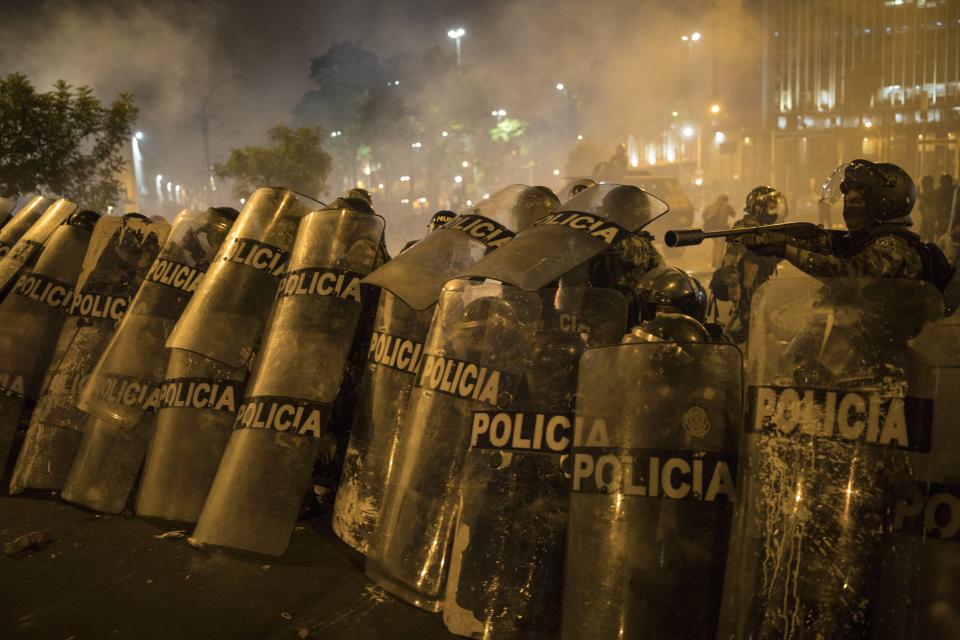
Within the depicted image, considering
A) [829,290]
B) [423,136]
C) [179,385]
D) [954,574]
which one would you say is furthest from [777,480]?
[423,136]

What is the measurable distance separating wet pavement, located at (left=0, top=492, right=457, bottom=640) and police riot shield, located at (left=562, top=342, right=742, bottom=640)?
0.87m

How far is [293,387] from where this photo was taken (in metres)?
3.81

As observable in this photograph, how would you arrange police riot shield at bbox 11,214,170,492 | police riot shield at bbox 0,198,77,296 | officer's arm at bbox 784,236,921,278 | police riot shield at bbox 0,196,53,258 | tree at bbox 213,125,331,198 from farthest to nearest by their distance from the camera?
tree at bbox 213,125,331,198
police riot shield at bbox 0,196,53,258
police riot shield at bbox 0,198,77,296
police riot shield at bbox 11,214,170,492
officer's arm at bbox 784,236,921,278

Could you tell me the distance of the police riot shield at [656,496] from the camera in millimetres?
2299

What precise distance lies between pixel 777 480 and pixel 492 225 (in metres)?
2.16

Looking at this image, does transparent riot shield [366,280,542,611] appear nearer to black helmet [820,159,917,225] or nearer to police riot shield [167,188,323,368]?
police riot shield [167,188,323,368]

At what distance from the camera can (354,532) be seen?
12.1 feet

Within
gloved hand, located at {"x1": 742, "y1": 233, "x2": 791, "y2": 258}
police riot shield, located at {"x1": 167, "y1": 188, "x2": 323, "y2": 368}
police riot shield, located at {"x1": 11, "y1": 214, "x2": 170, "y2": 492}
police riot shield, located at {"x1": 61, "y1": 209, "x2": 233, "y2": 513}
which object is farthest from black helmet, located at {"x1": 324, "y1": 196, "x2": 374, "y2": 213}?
gloved hand, located at {"x1": 742, "y1": 233, "x2": 791, "y2": 258}

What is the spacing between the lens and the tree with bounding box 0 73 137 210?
411 inches

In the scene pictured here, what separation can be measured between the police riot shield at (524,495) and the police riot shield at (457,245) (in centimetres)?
72

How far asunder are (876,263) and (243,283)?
3.56m

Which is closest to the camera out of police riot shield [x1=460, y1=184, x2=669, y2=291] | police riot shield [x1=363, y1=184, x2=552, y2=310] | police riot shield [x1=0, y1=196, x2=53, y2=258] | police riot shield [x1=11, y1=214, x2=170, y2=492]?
police riot shield [x1=460, y1=184, x2=669, y2=291]

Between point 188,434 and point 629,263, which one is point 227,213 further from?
point 629,263

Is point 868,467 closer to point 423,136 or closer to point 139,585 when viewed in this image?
point 139,585
